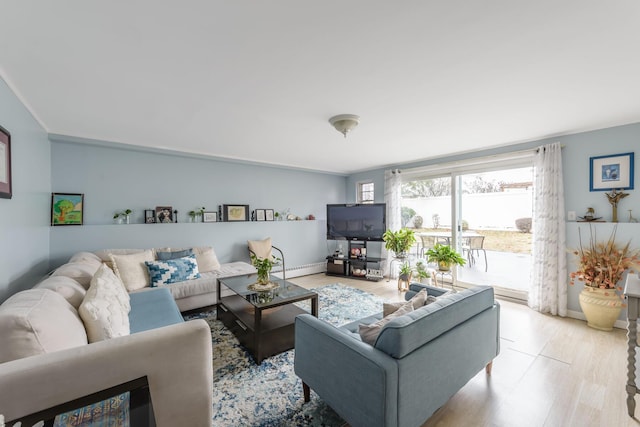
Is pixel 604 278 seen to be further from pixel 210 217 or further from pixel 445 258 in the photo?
pixel 210 217

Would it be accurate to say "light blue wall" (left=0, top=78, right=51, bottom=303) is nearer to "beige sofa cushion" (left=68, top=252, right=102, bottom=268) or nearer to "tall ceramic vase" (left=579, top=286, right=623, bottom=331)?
"beige sofa cushion" (left=68, top=252, right=102, bottom=268)

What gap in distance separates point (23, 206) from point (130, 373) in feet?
7.22

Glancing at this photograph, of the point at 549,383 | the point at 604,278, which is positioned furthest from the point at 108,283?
the point at 604,278

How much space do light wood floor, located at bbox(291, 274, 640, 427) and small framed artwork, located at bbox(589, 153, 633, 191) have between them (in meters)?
1.66

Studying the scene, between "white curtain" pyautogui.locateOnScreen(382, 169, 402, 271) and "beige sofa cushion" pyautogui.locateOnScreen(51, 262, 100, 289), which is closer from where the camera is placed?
"beige sofa cushion" pyautogui.locateOnScreen(51, 262, 100, 289)

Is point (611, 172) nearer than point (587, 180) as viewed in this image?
Yes

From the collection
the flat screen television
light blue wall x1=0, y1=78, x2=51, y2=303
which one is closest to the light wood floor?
the flat screen television

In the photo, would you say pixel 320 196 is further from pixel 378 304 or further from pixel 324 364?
pixel 324 364

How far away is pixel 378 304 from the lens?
3787mm

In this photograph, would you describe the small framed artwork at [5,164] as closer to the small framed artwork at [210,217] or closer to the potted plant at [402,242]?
the small framed artwork at [210,217]

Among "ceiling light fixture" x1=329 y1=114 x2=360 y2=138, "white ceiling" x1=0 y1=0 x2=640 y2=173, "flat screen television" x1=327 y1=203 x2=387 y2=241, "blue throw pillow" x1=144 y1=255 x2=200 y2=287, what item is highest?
"white ceiling" x1=0 y1=0 x2=640 y2=173

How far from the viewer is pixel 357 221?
541 centimetres

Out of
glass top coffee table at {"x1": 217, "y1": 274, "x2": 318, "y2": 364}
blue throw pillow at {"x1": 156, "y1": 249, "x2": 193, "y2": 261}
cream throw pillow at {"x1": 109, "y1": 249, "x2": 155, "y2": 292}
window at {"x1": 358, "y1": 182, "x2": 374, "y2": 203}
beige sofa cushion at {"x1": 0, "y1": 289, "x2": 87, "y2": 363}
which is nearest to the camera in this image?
beige sofa cushion at {"x1": 0, "y1": 289, "x2": 87, "y2": 363}

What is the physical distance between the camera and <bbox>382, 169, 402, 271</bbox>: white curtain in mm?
5219
